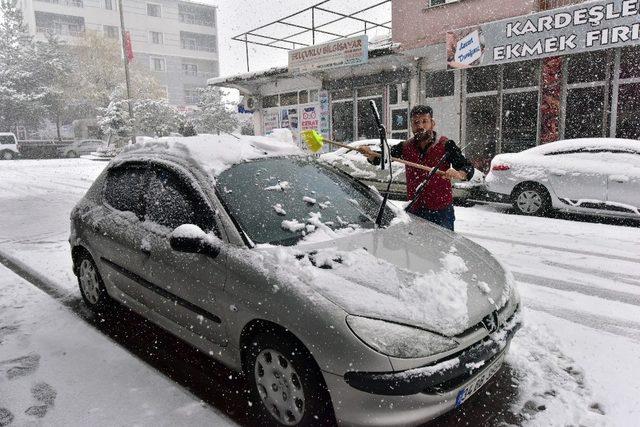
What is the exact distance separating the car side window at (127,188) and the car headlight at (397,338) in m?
2.07

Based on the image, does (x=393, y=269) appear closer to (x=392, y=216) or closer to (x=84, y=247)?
(x=392, y=216)

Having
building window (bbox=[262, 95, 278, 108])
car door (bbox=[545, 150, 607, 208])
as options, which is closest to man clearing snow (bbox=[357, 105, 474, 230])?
car door (bbox=[545, 150, 607, 208])

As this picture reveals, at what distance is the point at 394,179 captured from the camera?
33.1 ft

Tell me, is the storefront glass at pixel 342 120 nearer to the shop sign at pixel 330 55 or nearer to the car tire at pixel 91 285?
the shop sign at pixel 330 55

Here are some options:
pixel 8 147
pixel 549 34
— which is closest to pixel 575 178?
pixel 549 34

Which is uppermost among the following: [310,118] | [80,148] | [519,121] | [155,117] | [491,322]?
[155,117]

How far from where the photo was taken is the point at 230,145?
11.1 feet

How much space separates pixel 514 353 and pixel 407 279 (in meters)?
1.36

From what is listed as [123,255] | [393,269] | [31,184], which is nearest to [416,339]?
[393,269]

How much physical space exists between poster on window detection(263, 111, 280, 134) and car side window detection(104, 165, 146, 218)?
17.1m

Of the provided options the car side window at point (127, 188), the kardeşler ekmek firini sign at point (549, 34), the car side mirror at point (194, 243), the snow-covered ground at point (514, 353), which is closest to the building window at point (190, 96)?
the kardeşler ekmek firini sign at point (549, 34)

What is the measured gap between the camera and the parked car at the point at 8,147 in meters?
29.9

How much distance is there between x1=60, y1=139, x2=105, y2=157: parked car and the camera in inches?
1257

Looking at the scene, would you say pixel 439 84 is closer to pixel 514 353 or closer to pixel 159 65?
pixel 514 353
